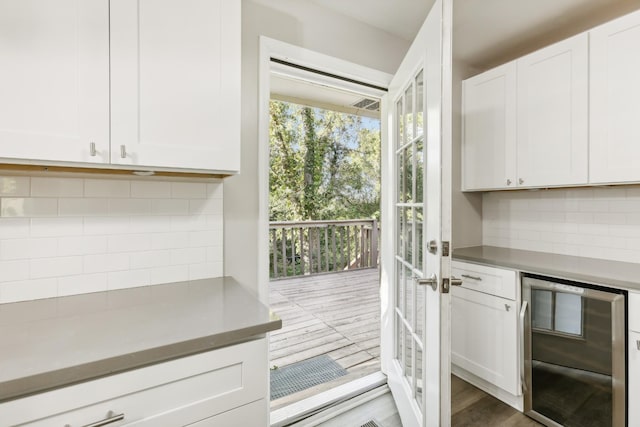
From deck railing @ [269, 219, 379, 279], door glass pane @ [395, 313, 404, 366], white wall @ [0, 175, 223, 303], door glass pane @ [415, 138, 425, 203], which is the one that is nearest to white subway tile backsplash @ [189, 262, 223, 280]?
white wall @ [0, 175, 223, 303]

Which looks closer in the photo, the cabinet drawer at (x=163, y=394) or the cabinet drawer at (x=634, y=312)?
the cabinet drawer at (x=163, y=394)

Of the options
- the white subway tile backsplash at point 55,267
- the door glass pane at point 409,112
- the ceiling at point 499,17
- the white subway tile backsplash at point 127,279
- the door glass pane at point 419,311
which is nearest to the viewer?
the white subway tile backsplash at point 55,267

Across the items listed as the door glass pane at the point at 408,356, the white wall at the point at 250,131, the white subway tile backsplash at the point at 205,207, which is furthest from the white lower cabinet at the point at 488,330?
the white subway tile backsplash at the point at 205,207

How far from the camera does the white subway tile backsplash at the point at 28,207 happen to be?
3.64ft

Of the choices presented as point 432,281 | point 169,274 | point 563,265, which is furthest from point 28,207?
point 563,265

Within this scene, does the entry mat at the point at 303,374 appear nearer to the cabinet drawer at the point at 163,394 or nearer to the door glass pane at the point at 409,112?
the cabinet drawer at the point at 163,394

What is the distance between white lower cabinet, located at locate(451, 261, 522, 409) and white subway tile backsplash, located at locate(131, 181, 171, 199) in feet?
5.98

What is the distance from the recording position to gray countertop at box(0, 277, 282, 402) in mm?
700

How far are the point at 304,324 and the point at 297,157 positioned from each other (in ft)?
8.61

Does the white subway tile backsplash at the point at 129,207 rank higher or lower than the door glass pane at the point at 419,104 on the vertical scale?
lower

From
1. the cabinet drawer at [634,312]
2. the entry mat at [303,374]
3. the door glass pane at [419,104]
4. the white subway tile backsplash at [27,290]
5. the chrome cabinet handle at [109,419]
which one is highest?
the door glass pane at [419,104]

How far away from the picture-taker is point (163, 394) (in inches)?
32.7

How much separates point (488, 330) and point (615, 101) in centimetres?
143

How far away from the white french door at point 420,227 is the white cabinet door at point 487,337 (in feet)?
1.55
